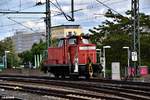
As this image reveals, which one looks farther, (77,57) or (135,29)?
(135,29)

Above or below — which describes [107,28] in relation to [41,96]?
above

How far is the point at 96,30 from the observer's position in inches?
3600

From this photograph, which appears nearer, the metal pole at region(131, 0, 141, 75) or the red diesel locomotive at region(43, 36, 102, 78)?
the red diesel locomotive at region(43, 36, 102, 78)

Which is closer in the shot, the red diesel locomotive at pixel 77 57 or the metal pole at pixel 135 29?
the red diesel locomotive at pixel 77 57

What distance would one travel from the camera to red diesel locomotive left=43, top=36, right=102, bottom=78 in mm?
32344

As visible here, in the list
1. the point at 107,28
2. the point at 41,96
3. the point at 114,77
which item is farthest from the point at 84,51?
the point at 107,28

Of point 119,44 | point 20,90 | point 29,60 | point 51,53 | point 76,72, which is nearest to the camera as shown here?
point 20,90

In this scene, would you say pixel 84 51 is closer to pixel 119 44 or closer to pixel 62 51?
pixel 62 51

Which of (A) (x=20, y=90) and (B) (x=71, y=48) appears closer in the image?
(A) (x=20, y=90)

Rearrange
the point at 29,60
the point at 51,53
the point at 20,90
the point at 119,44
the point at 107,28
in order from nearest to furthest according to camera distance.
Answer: the point at 20,90 → the point at 51,53 → the point at 119,44 → the point at 107,28 → the point at 29,60

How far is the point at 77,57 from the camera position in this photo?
3241 cm

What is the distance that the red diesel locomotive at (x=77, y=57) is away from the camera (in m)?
32.3

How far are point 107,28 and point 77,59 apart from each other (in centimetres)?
5841

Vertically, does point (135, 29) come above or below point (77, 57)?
above
